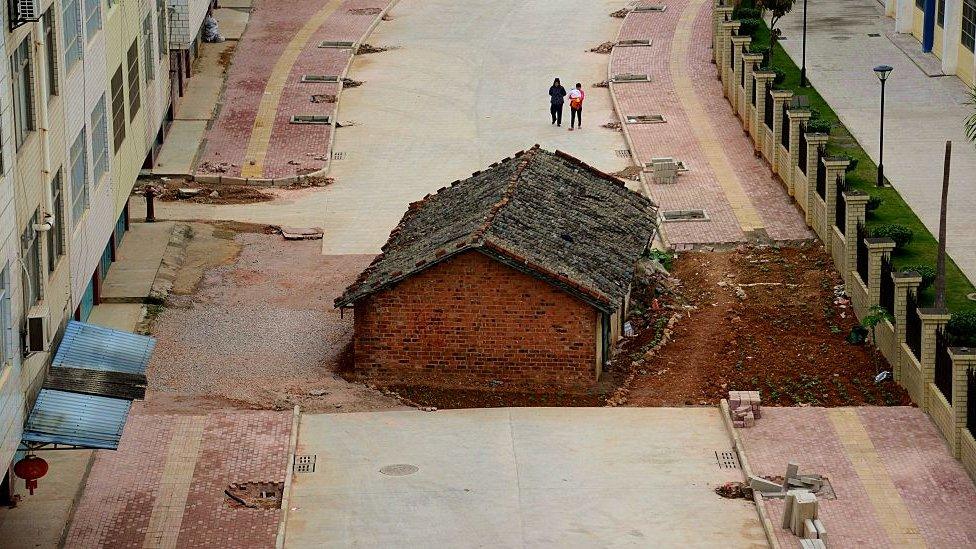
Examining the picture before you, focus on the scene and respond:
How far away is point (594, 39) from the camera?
64.8 m

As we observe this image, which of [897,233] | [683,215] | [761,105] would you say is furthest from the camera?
[761,105]

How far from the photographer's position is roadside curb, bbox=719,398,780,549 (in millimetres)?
29281

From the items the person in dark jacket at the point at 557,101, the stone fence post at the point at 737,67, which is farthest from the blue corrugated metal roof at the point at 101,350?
the stone fence post at the point at 737,67

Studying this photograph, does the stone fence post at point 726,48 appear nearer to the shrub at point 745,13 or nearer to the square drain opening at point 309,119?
the shrub at point 745,13

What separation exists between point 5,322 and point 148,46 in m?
20.9

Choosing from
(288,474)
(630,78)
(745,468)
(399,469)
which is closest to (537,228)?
(399,469)

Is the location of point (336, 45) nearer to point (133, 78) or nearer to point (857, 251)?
point (133, 78)

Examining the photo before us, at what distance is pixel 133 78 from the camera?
44594mm

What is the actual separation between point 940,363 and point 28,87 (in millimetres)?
15660

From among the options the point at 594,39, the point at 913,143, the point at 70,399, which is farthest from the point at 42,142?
the point at 594,39

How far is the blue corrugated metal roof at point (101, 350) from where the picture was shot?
100ft

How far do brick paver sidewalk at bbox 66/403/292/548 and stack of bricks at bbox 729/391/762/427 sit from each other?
7615 mm

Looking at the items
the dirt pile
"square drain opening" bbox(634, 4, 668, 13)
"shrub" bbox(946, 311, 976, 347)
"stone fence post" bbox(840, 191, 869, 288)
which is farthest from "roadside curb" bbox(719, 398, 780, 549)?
"square drain opening" bbox(634, 4, 668, 13)

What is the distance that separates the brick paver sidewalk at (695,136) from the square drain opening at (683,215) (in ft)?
0.77
